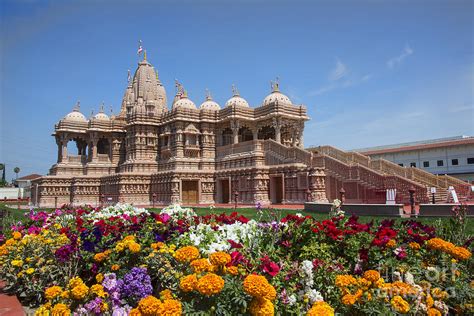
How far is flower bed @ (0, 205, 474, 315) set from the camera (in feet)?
13.7

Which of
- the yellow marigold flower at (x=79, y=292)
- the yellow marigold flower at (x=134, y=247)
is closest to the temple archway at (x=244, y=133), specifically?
the yellow marigold flower at (x=134, y=247)

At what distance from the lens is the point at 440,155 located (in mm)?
47406

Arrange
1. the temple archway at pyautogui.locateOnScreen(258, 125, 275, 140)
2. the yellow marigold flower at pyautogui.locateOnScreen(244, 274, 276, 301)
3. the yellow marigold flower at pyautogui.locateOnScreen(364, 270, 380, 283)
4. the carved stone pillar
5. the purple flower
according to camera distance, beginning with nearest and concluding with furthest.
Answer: the yellow marigold flower at pyautogui.locateOnScreen(244, 274, 276, 301) < the yellow marigold flower at pyautogui.locateOnScreen(364, 270, 380, 283) < the purple flower < the carved stone pillar < the temple archway at pyautogui.locateOnScreen(258, 125, 275, 140)

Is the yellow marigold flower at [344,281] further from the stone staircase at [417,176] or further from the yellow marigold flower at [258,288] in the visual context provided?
the stone staircase at [417,176]

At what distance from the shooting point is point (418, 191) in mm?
22219

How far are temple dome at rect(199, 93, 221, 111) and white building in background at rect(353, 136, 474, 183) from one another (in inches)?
1023

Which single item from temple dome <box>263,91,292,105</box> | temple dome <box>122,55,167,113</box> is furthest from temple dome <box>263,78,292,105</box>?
temple dome <box>122,55,167,113</box>

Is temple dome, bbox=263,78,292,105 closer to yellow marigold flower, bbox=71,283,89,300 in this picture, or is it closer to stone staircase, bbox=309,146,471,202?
stone staircase, bbox=309,146,471,202

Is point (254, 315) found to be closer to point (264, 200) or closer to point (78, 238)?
point (78, 238)

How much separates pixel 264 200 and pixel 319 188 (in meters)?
5.73

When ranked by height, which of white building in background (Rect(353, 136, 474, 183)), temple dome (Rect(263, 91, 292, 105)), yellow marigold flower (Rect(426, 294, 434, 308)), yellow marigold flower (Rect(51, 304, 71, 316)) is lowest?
yellow marigold flower (Rect(426, 294, 434, 308))

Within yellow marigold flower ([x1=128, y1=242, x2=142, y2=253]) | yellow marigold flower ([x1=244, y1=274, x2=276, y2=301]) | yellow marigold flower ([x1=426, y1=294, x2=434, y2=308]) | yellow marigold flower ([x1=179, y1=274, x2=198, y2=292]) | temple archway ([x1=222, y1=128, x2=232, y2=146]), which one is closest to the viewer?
yellow marigold flower ([x1=244, y1=274, x2=276, y2=301])

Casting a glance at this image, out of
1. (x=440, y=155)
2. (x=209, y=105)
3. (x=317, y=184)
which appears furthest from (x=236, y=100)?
(x=440, y=155)

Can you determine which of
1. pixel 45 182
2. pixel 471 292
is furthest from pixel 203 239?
pixel 45 182
